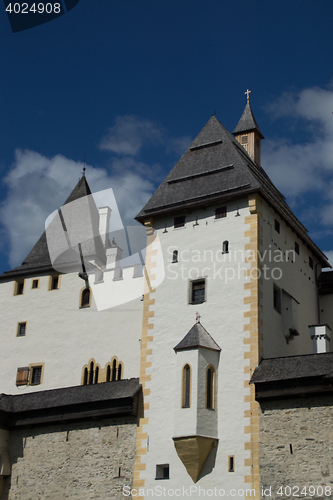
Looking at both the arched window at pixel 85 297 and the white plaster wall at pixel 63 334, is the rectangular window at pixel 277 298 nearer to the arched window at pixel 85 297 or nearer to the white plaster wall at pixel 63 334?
the white plaster wall at pixel 63 334

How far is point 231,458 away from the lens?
23844 millimetres

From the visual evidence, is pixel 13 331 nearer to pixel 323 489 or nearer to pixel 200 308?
pixel 200 308

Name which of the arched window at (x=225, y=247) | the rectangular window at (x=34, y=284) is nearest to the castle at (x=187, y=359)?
the arched window at (x=225, y=247)

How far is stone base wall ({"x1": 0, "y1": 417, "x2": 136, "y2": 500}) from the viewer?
2567 centimetres

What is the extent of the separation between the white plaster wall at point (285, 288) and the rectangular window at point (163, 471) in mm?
5602

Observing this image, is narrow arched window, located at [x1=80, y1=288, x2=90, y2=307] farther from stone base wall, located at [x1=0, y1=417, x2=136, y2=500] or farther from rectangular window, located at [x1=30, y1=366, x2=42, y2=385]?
stone base wall, located at [x1=0, y1=417, x2=136, y2=500]

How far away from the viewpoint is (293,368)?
78.5 ft

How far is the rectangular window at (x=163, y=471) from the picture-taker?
981 inches

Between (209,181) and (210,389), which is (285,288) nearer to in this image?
(209,181)

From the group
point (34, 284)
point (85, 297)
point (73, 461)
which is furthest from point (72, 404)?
point (34, 284)

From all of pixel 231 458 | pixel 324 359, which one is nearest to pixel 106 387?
pixel 231 458

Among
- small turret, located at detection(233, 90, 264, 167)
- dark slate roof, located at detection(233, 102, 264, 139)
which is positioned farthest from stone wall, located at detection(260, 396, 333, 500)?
dark slate roof, located at detection(233, 102, 264, 139)

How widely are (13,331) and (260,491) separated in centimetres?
1711

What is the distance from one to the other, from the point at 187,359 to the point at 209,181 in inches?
333
